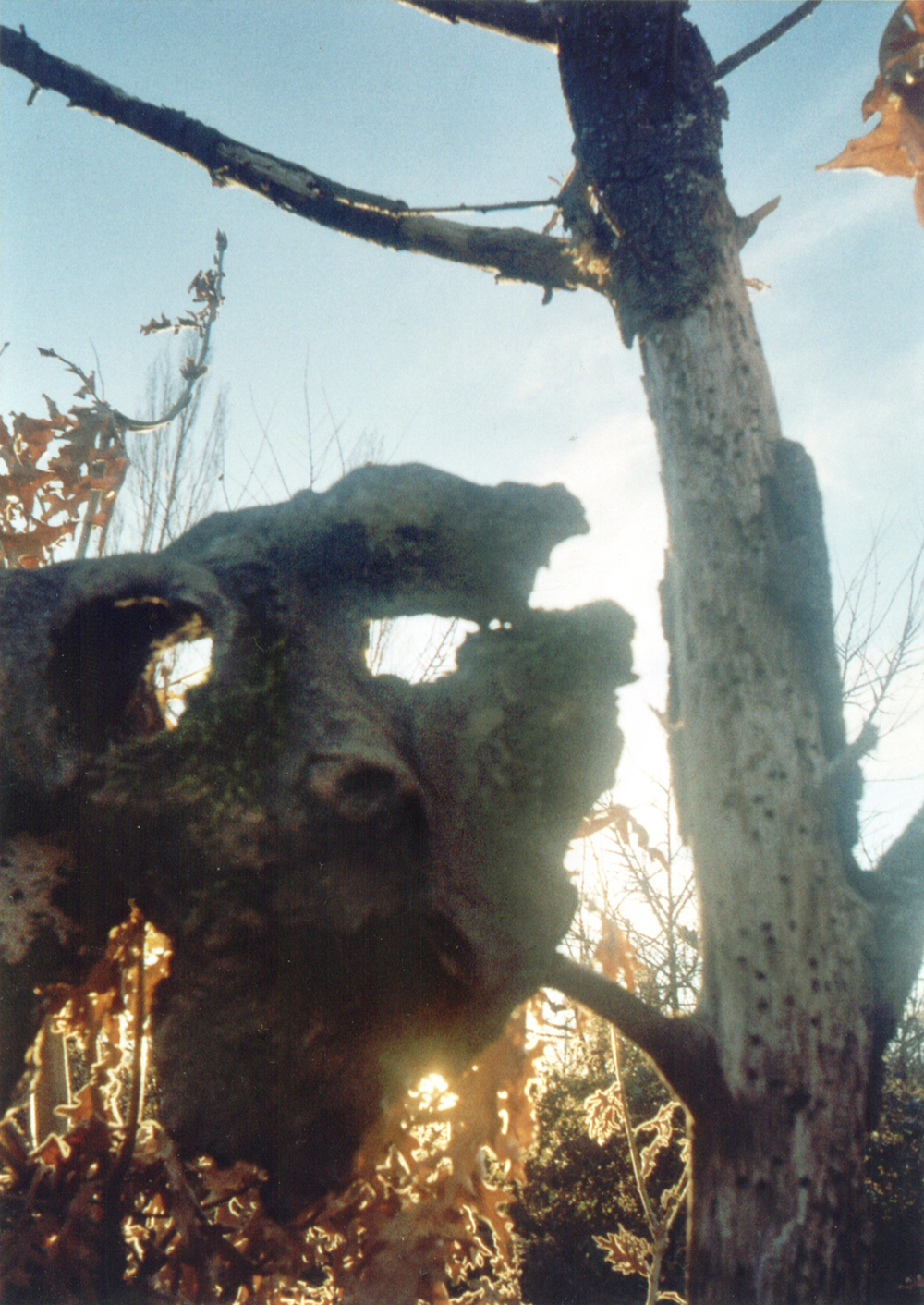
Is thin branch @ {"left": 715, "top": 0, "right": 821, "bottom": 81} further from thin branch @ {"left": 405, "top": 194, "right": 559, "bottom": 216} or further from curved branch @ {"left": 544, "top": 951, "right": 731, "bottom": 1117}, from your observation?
curved branch @ {"left": 544, "top": 951, "right": 731, "bottom": 1117}

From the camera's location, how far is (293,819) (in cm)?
165

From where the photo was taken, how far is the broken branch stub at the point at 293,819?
1.60 m

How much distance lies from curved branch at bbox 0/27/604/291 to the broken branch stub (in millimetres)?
1019

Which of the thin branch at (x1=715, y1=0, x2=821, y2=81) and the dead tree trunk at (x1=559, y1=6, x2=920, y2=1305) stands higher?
the thin branch at (x1=715, y1=0, x2=821, y2=81)

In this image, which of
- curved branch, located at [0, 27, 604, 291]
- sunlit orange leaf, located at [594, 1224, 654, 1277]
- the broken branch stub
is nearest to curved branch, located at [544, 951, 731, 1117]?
the broken branch stub

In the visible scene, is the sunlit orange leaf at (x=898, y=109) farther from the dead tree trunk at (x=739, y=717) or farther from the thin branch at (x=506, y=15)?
the thin branch at (x=506, y=15)

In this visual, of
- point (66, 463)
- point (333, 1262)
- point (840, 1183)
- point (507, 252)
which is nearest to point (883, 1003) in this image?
point (840, 1183)

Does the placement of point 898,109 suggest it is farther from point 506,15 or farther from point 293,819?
point 293,819

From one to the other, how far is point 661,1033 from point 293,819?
103cm

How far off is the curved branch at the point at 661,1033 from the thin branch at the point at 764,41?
2885mm

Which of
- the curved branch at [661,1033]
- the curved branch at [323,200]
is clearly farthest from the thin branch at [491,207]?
the curved branch at [661,1033]

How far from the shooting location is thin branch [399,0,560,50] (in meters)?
2.47

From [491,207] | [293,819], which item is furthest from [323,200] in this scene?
[293,819]

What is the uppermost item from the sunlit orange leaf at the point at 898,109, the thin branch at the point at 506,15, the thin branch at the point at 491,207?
the thin branch at the point at 506,15
